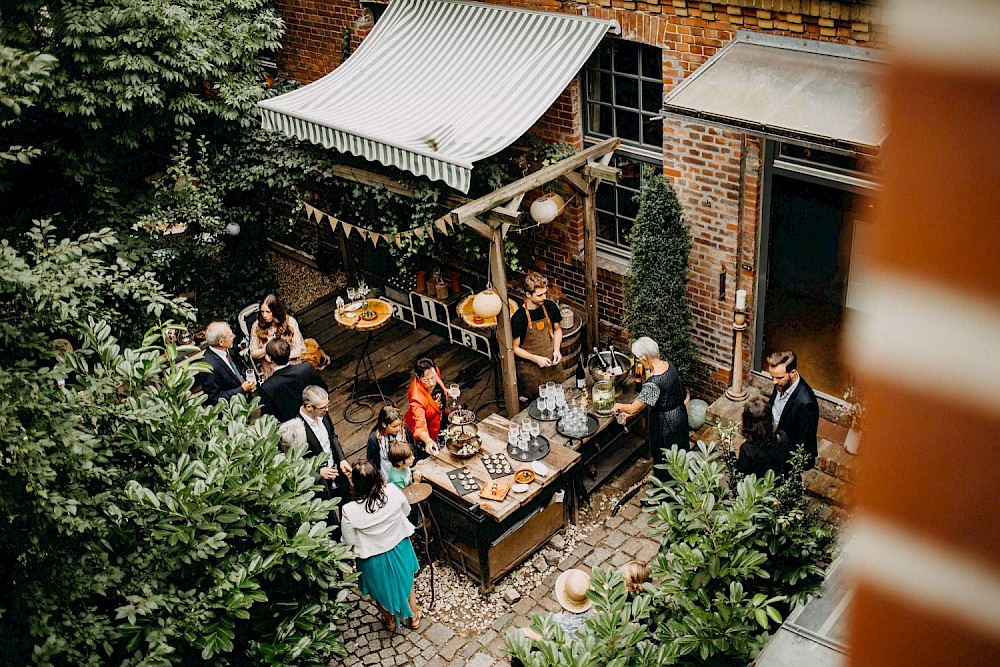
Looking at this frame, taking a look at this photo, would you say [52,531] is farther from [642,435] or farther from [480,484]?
[642,435]

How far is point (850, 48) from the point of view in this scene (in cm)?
671

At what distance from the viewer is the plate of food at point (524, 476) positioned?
726cm

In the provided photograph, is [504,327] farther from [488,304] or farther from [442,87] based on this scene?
[442,87]

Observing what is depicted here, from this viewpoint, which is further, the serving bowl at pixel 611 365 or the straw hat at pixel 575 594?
the serving bowl at pixel 611 365

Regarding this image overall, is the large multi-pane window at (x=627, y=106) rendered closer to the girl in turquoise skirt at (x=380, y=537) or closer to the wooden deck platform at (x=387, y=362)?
the wooden deck platform at (x=387, y=362)

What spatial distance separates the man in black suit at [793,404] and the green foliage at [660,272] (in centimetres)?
169

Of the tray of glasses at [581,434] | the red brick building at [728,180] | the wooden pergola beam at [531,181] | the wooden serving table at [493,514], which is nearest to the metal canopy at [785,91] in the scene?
the red brick building at [728,180]

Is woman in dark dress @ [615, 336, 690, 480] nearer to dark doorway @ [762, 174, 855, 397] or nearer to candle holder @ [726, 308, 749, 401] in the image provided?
candle holder @ [726, 308, 749, 401]

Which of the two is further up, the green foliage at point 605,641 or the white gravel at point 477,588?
the green foliage at point 605,641

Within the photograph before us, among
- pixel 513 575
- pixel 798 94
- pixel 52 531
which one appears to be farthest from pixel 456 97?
pixel 52 531

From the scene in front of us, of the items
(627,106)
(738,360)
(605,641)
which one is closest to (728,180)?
(627,106)

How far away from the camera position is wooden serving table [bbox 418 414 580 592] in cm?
711

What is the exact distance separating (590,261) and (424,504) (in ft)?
9.68

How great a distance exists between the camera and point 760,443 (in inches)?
246
